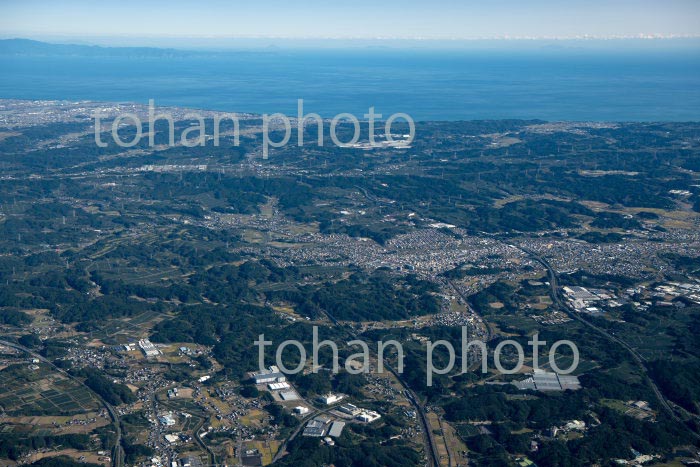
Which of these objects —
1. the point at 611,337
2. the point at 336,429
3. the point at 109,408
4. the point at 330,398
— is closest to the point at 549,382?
the point at 611,337

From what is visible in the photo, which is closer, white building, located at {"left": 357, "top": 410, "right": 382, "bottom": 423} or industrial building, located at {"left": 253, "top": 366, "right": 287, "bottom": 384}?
white building, located at {"left": 357, "top": 410, "right": 382, "bottom": 423}

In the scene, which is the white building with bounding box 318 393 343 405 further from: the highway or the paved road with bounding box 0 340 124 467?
the paved road with bounding box 0 340 124 467

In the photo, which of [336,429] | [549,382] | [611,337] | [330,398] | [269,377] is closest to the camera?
[336,429]

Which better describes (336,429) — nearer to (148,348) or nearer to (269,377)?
(269,377)

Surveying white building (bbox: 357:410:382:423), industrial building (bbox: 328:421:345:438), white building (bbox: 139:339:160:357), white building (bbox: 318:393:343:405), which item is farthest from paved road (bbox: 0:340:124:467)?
white building (bbox: 357:410:382:423)

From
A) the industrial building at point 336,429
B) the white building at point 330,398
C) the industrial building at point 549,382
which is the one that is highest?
the industrial building at point 549,382

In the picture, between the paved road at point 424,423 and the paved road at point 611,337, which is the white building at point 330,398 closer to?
the paved road at point 424,423

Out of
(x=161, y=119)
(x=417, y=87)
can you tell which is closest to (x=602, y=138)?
(x=161, y=119)

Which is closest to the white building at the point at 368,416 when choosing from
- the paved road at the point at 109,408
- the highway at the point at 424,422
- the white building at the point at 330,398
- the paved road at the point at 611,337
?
the white building at the point at 330,398

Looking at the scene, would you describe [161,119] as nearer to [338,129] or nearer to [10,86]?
[338,129]
